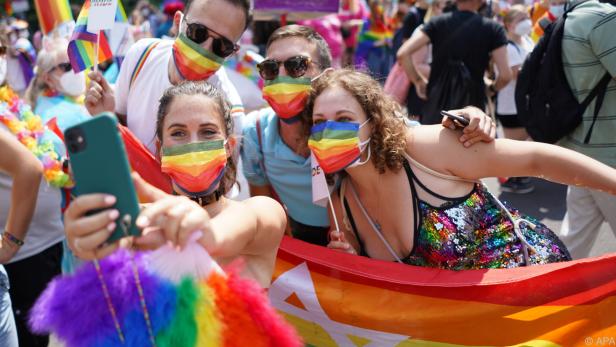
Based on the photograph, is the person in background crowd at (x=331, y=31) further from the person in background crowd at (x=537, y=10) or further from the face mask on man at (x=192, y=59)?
the face mask on man at (x=192, y=59)

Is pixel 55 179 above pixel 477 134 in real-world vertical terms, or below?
below

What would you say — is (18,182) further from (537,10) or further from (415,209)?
(537,10)

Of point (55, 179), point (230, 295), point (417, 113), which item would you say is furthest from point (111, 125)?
point (417, 113)

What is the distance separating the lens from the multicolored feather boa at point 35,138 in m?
2.86

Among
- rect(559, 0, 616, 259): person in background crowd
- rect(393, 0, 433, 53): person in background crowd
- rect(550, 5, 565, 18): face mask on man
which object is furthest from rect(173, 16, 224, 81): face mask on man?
rect(393, 0, 433, 53): person in background crowd

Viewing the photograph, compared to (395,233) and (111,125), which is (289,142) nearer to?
(395,233)

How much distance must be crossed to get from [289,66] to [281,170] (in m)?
0.50

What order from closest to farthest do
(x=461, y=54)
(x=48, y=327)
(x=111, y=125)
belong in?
(x=111, y=125) < (x=48, y=327) < (x=461, y=54)

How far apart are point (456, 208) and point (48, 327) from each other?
1.62m

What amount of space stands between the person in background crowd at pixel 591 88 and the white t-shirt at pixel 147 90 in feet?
6.16

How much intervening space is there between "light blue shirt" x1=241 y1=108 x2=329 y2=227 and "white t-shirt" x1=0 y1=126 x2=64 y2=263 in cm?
104

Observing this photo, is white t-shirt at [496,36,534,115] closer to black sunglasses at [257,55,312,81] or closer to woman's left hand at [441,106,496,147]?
black sunglasses at [257,55,312,81]

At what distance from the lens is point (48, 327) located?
4.19ft

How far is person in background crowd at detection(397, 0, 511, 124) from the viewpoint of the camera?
4.75 metres
